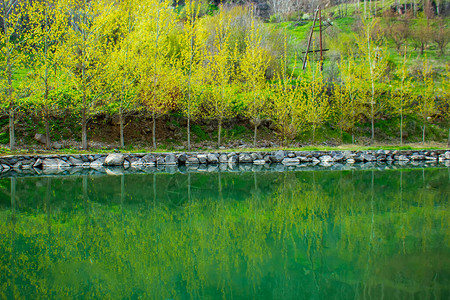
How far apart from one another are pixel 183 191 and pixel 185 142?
13360mm

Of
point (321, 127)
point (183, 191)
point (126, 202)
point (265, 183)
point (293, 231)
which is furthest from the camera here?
point (321, 127)

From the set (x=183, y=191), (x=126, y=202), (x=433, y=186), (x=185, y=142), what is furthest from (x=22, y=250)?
(x=185, y=142)

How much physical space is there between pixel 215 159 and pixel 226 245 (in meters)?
13.7

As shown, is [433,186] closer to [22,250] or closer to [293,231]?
[293,231]

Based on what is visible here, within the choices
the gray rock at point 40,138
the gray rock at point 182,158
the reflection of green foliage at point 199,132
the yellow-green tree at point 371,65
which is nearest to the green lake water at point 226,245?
the gray rock at point 182,158

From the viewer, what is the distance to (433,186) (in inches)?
381

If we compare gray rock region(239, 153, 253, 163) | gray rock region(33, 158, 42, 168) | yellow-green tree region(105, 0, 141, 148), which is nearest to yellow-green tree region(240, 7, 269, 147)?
gray rock region(239, 153, 253, 163)

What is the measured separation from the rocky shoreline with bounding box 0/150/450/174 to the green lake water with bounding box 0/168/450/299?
7383mm

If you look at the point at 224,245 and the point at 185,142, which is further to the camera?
the point at 185,142

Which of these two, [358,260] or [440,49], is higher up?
[440,49]

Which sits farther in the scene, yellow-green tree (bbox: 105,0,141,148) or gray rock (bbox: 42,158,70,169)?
yellow-green tree (bbox: 105,0,141,148)

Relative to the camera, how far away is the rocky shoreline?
15633 mm

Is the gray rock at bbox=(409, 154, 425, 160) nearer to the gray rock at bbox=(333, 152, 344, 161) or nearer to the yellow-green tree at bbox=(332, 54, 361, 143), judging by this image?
the gray rock at bbox=(333, 152, 344, 161)

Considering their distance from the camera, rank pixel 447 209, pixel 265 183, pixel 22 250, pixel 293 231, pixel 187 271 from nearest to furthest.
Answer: pixel 187 271 < pixel 22 250 < pixel 293 231 < pixel 447 209 < pixel 265 183
